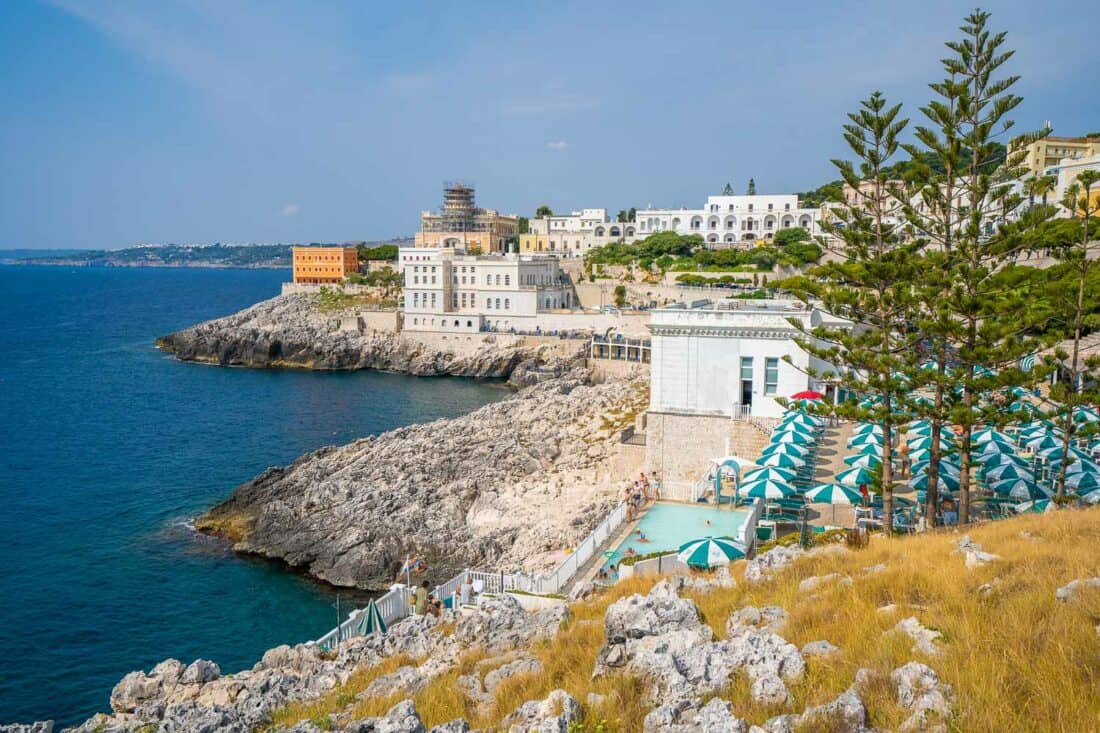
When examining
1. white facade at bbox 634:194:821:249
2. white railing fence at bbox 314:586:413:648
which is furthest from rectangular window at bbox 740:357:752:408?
white facade at bbox 634:194:821:249

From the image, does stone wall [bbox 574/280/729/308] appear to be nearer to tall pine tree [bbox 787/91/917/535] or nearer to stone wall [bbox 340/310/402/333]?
stone wall [bbox 340/310/402/333]

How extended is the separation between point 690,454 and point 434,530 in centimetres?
823

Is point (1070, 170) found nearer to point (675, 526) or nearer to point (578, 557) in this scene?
point (675, 526)

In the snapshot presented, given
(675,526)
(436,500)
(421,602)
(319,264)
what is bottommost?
(436,500)

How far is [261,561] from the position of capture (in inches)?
1012

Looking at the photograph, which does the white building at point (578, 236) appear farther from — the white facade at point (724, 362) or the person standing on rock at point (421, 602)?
the person standing on rock at point (421, 602)

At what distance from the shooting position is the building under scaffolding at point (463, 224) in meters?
104

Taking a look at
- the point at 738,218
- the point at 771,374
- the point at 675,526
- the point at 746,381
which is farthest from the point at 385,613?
the point at 738,218

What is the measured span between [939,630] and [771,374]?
54.4 ft

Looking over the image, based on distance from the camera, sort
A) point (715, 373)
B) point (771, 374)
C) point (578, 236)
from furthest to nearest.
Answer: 1. point (578, 236)
2. point (715, 373)
3. point (771, 374)

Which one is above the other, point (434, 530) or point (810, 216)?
point (810, 216)

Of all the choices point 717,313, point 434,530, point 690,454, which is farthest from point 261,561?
point 717,313

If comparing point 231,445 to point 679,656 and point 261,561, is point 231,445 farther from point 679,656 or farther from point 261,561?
point 679,656

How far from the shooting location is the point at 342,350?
67.9m
